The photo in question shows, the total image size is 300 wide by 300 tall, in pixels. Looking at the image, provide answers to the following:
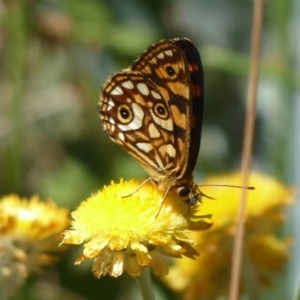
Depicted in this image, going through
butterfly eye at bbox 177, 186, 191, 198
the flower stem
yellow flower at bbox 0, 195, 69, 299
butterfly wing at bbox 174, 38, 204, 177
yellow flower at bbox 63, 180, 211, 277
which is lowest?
yellow flower at bbox 0, 195, 69, 299

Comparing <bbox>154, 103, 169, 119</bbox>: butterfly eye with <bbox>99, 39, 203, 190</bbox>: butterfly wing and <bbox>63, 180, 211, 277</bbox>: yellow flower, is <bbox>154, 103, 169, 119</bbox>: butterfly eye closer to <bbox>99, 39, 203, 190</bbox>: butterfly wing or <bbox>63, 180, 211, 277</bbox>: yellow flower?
<bbox>99, 39, 203, 190</bbox>: butterfly wing

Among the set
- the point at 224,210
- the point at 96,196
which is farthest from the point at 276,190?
the point at 96,196

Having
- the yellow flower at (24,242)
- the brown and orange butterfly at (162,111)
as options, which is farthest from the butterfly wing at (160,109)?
the yellow flower at (24,242)

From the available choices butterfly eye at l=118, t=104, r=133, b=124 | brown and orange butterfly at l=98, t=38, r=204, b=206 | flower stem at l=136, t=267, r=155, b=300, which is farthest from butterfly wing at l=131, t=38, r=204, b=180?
flower stem at l=136, t=267, r=155, b=300

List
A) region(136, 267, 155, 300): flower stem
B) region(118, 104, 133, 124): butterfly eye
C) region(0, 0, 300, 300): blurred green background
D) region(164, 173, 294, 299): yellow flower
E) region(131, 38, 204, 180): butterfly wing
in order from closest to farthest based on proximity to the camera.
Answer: region(136, 267, 155, 300): flower stem < region(131, 38, 204, 180): butterfly wing < region(118, 104, 133, 124): butterfly eye < region(164, 173, 294, 299): yellow flower < region(0, 0, 300, 300): blurred green background

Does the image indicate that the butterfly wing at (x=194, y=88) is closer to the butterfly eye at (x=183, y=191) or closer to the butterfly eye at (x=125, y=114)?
the butterfly eye at (x=183, y=191)

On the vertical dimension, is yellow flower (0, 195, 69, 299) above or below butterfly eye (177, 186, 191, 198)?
below

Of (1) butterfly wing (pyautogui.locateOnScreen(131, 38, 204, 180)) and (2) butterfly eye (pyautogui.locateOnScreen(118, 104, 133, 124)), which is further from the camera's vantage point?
(2) butterfly eye (pyautogui.locateOnScreen(118, 104, 133, 124))
